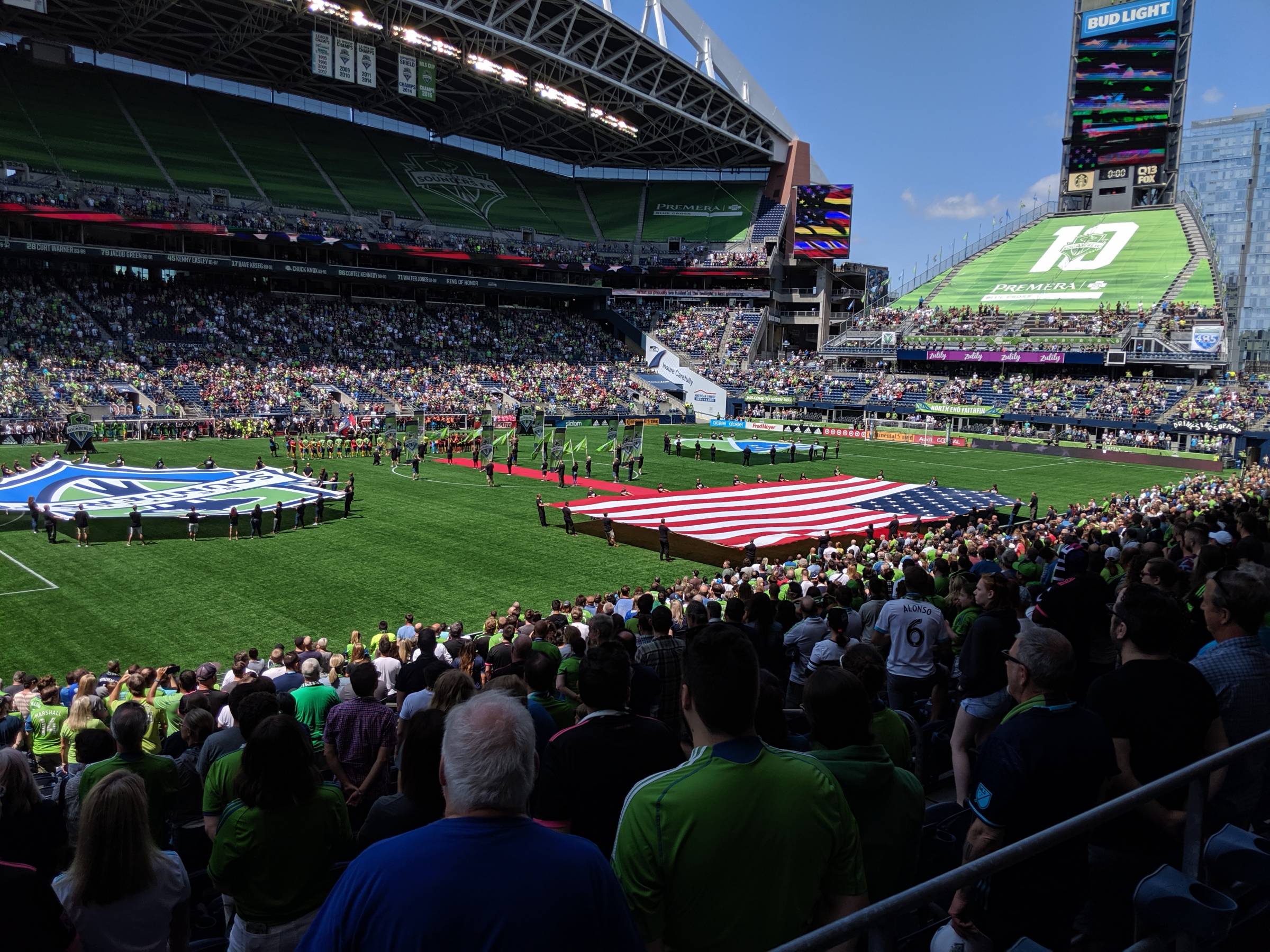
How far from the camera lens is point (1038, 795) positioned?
3588 mm

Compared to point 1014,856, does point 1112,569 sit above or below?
below

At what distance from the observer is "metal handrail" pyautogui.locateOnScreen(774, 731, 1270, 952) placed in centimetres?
213

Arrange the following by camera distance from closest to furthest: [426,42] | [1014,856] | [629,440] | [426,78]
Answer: [1014,856] → [629,440] → [426,42] → [426,78]

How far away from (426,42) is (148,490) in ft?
144

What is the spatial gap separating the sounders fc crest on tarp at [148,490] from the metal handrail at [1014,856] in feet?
85.0

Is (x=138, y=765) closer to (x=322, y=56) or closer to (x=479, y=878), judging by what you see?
(x=479, y=878)

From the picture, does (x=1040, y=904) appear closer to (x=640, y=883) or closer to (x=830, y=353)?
(x=640, y=883)

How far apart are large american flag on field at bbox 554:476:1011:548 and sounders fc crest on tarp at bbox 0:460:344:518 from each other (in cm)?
959

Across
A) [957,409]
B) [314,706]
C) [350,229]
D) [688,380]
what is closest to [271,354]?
[350,229]

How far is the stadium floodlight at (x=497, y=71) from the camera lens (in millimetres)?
61750

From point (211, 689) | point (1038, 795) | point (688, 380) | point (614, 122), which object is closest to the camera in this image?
point (1038, 795)

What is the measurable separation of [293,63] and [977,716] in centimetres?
7714

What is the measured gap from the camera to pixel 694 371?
7575 cm

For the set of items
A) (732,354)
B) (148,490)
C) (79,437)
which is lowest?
(148,490)
